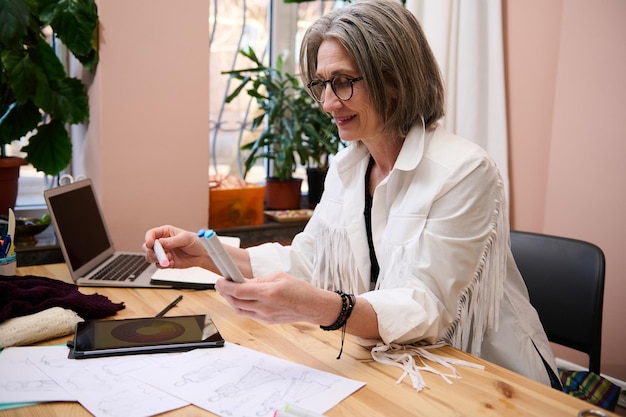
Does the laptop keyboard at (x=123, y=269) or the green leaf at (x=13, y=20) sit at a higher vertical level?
the green leaf at (x=13, y=20)

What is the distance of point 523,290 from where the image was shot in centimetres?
129

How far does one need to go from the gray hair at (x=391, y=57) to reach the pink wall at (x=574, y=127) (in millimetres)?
1048

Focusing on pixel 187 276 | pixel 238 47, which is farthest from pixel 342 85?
pixel 238 47

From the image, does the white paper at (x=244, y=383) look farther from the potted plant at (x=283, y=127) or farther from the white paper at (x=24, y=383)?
the potted plant at (x=283, y=127)

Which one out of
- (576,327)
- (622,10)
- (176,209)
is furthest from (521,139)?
(176,209)

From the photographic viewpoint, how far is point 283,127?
247cm

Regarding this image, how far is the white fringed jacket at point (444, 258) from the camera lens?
1076 mm

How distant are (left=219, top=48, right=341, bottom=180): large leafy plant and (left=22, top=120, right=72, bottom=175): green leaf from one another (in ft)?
2.38

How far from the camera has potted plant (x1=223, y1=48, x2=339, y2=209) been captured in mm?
2361

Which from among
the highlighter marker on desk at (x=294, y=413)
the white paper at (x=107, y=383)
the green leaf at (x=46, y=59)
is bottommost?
the white paper at (x=107, y=383)

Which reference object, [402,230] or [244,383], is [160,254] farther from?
[402,230]

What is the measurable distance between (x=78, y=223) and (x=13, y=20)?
2.06ft

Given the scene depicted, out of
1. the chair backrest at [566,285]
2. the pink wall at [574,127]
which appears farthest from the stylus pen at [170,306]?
the pink wall at [574,127]

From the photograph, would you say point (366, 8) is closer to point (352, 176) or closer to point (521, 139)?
point (352, 176)
